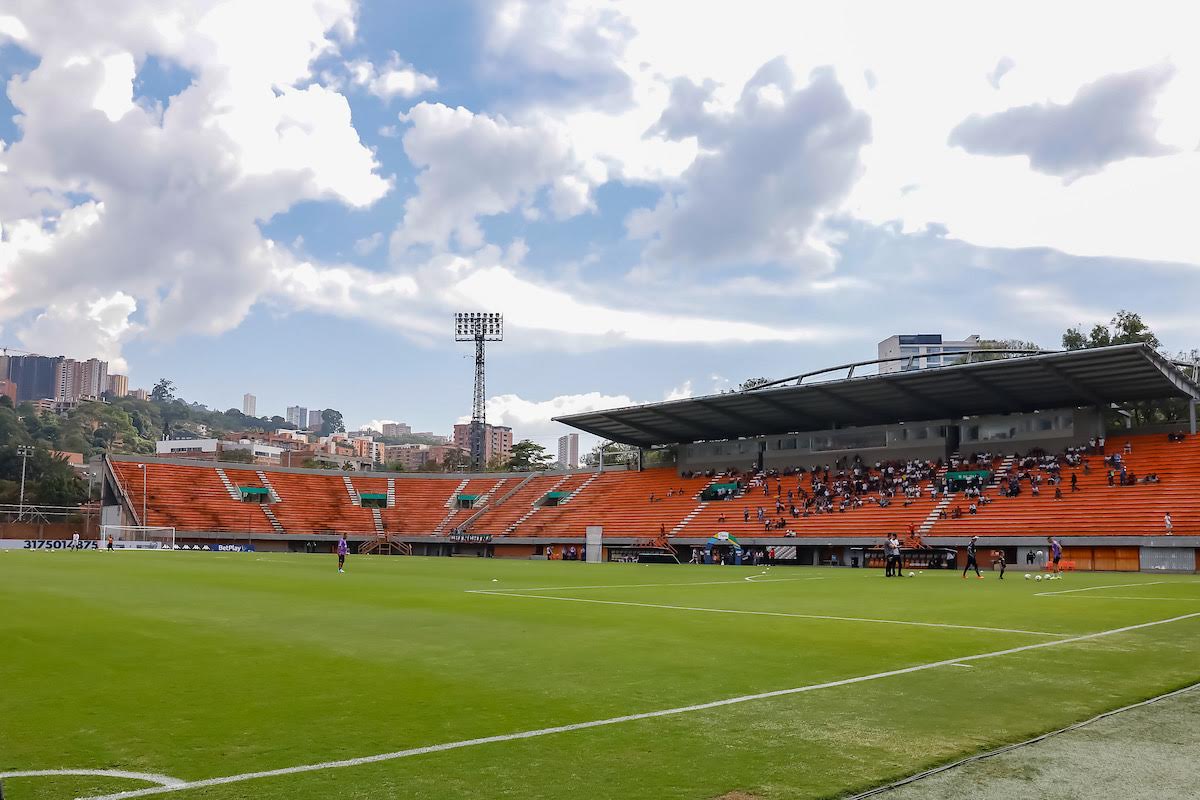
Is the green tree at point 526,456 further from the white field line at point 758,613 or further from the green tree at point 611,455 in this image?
the white field line at point 758,613

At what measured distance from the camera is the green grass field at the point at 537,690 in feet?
20.1

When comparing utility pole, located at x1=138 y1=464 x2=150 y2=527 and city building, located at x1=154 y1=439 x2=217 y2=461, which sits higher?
city building, located at x1=154 y1=439 x2=217 y2=461

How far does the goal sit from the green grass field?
5284 centimetres

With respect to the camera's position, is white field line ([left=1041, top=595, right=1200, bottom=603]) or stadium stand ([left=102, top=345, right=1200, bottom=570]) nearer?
white field line ([left=1041, top=595, right=1200, bottom=603])

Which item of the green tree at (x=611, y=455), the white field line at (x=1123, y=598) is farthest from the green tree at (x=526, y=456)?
the white field line at (x=1123, y=598)

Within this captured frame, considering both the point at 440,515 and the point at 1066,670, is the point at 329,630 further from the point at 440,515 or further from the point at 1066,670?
the point at 440,515

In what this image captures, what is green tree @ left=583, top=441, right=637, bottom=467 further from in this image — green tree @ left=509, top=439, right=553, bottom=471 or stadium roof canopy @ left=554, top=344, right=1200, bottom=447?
stadium roof canopy @ left=554, top=344, right=1200, bottom=447

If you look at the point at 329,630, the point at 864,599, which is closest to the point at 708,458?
the point at 864,599

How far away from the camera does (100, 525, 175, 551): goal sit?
221 feet

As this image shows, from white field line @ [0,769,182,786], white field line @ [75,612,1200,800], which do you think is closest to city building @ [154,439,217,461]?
white field line @ [75,612,1200,800]

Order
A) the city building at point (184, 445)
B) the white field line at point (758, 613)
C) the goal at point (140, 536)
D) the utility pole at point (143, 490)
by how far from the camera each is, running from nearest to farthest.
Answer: the white field line at point (758, 613) < the goal at point (140, 536) < the utility pole at point (143, 490) < the city building at point (184, 445)

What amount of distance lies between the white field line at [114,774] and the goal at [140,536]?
67.9m

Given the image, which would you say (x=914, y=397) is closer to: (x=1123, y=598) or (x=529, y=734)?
(x=1123, y=598)

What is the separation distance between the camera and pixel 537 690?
934 cm
